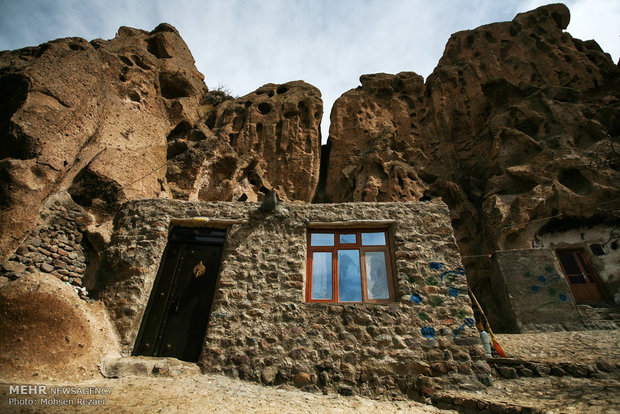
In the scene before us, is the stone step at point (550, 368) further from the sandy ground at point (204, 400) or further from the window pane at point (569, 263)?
the window pane at point (569, 263)

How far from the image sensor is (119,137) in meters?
7.35

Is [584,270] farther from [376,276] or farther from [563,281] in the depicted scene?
[376,276]

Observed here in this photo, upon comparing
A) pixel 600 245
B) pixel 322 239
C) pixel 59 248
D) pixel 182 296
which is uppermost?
pixel 600 245

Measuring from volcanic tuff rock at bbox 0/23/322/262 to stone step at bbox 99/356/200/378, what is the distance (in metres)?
2.51

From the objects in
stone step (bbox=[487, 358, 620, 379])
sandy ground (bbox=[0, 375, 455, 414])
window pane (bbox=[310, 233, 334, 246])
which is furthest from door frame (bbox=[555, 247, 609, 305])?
sandy ground (bbox=[0, 375, 455, 414])

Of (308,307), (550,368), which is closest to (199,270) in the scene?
(308,307)

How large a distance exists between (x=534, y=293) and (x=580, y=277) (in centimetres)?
293

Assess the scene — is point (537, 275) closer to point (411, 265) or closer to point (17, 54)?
point (411, 265)

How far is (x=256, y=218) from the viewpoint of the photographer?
5.63 metres

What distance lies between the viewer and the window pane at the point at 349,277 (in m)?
4.96

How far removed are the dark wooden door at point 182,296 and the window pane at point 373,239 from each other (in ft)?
8.93

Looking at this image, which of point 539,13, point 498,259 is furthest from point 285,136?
point 539,13

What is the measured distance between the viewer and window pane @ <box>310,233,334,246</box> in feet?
18.0

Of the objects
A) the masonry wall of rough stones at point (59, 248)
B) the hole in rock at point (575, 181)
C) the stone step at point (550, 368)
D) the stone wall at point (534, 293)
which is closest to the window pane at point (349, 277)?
the stone step at point (550, 368)
